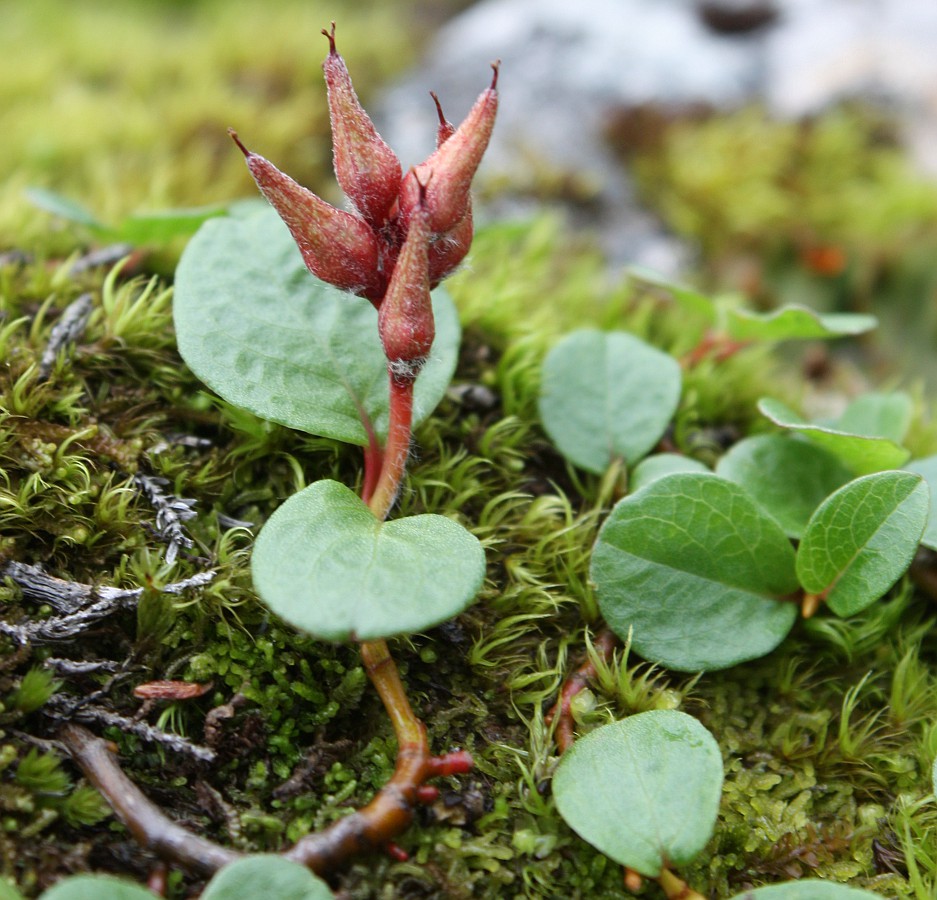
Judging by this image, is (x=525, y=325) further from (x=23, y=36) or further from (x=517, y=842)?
(x=23, y=36)

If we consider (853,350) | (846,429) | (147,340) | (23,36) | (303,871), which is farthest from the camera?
(23,36)

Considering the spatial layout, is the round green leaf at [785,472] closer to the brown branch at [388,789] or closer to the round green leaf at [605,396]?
the round green leaf at [605,396]

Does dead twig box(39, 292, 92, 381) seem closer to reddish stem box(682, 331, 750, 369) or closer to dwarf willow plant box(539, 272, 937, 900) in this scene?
dwarf willow plant box(539, 272, 937, 900)

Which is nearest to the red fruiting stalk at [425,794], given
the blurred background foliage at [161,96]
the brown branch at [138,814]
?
the brown branch at [138,814]

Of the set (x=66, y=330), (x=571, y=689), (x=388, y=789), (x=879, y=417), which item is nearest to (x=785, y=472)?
(x=879, y=417)

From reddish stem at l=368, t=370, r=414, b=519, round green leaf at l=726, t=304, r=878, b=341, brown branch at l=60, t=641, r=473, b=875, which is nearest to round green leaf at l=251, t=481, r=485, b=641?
reddish stem at l=368, t=370, r=414, b=519

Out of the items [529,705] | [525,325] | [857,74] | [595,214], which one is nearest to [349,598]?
[529,705]
